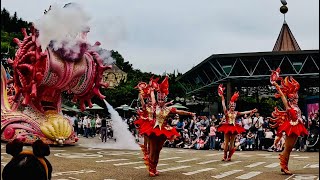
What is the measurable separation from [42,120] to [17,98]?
1.28 meters

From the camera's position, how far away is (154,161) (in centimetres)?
1104

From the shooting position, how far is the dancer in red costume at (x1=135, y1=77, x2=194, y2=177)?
11.0 meters

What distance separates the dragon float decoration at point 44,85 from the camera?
1731 cm

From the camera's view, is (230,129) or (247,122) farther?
(247,122)

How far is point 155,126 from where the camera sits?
1101cm

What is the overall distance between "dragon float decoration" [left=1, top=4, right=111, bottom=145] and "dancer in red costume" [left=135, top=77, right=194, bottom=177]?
6.70 metres

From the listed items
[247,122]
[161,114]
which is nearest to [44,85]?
[161,114]

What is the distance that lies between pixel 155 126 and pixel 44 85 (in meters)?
8.15

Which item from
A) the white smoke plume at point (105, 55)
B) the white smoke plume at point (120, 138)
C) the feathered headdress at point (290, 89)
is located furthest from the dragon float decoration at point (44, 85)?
the feathered headdress at point (290, 89)

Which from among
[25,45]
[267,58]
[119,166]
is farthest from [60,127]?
[267,58]

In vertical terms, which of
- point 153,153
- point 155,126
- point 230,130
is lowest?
point 153,153

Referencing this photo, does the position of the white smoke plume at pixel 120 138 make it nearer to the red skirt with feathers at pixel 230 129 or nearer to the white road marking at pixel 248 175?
the red skirt with feathers at pixel 230 129

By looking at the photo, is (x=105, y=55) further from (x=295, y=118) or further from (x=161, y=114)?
(x=295, y=118)

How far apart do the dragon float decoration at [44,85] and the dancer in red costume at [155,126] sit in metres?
6.70
